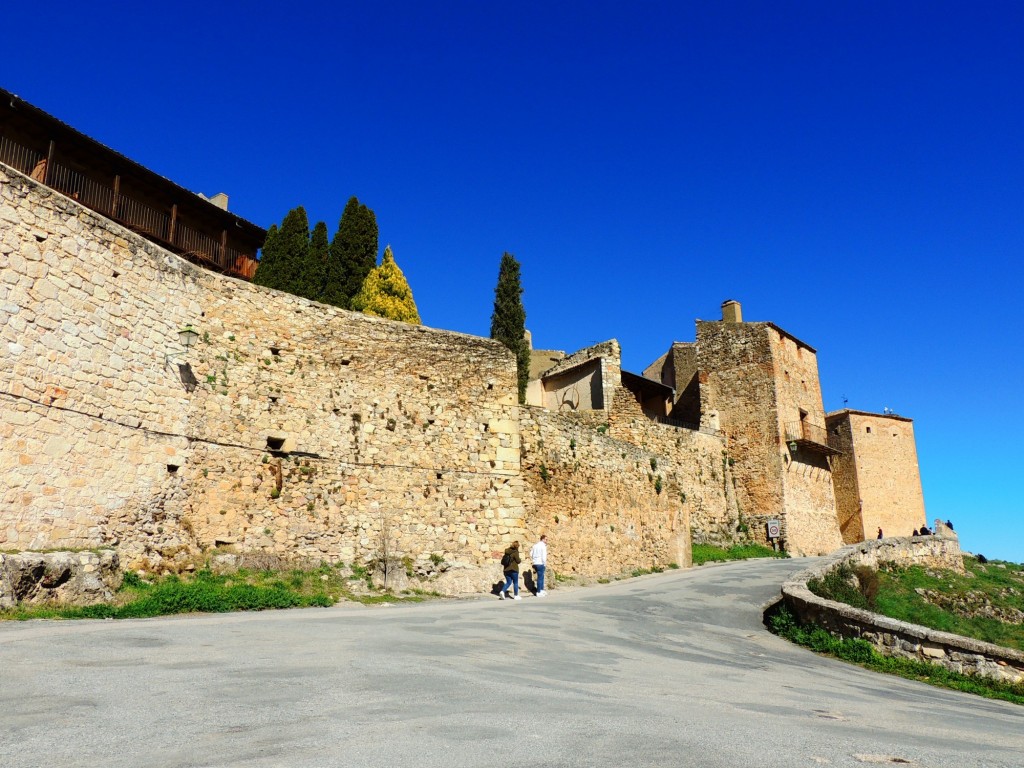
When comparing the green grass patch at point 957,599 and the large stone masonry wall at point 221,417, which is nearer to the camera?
the large stone masonry wall at point 221,417

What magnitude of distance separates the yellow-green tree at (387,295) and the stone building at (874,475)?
33.3 m

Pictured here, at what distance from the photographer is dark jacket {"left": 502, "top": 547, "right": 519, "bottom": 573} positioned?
17.3m

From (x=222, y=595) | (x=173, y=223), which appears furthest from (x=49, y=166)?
(x=222, y=595)

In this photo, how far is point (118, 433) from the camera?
45.4ft

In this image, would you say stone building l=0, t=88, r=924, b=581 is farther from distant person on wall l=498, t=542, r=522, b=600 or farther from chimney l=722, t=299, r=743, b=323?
chimney l=722, t=299, r=743, b=323

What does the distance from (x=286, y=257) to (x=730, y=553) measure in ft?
75.5

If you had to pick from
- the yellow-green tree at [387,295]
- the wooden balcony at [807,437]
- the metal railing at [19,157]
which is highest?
the metal railing at [19,157]

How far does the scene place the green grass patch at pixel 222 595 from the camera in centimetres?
1132

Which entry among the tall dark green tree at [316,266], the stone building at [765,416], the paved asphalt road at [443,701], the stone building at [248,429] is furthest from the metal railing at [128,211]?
the stone building at [765,416]

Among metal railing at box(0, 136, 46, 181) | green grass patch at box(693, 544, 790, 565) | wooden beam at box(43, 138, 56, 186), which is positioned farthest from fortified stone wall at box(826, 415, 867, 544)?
metal railing at box(0, 136, 46, 181)

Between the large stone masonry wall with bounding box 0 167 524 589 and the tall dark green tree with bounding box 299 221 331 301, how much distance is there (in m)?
8.21

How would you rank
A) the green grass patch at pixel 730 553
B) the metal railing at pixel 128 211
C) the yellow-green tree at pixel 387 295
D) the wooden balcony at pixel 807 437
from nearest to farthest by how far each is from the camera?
the metal railing at pixel 128 211 → the yellow-green tree at pixel 387 295 → the green grass patch at pixel 730 553 → the wooden balcony at pixel 807 437

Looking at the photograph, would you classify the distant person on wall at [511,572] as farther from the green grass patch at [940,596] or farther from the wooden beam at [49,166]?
the wooden beam at [49,166]

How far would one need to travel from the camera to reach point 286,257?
26.9 m
